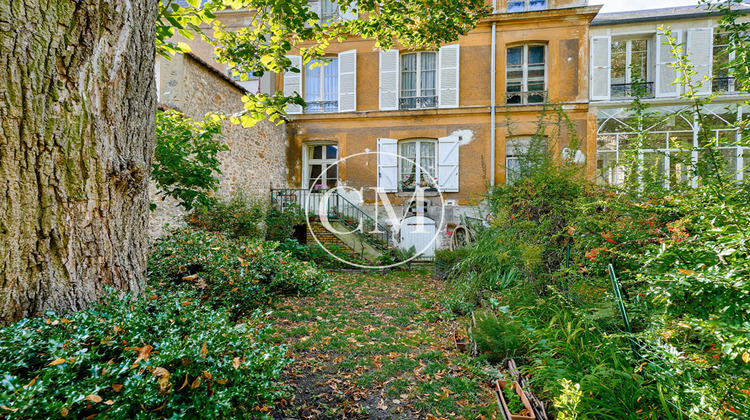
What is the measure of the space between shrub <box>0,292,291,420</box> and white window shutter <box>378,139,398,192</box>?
8.69 metres

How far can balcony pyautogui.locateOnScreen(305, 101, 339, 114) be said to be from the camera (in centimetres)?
1041

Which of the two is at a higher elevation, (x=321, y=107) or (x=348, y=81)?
(x=348, y=81)

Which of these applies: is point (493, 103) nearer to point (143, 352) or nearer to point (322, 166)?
point (322, 166)

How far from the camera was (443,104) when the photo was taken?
982cm

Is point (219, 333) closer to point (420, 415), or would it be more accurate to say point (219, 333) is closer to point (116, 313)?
point (116, 313)

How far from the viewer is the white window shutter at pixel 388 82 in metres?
9.97

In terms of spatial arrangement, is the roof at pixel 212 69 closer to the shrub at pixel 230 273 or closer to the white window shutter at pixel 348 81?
the white window shutter at pixel 348 81

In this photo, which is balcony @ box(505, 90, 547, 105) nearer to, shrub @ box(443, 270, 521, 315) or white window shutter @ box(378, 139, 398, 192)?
white window shutter @ box(378, 139, 398, 192)

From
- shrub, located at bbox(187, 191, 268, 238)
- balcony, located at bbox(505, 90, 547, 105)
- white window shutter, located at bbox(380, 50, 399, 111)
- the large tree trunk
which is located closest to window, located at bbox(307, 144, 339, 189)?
white window shutter, located at bbox(380, 50, 399, 111)

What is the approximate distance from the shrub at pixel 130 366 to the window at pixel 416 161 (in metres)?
8.90

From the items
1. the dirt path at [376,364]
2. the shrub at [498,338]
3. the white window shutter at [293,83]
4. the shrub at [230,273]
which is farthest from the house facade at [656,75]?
the shrub at [230,273]

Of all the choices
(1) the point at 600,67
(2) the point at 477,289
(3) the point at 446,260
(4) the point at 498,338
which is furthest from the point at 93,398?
(1) the point at 600,67
